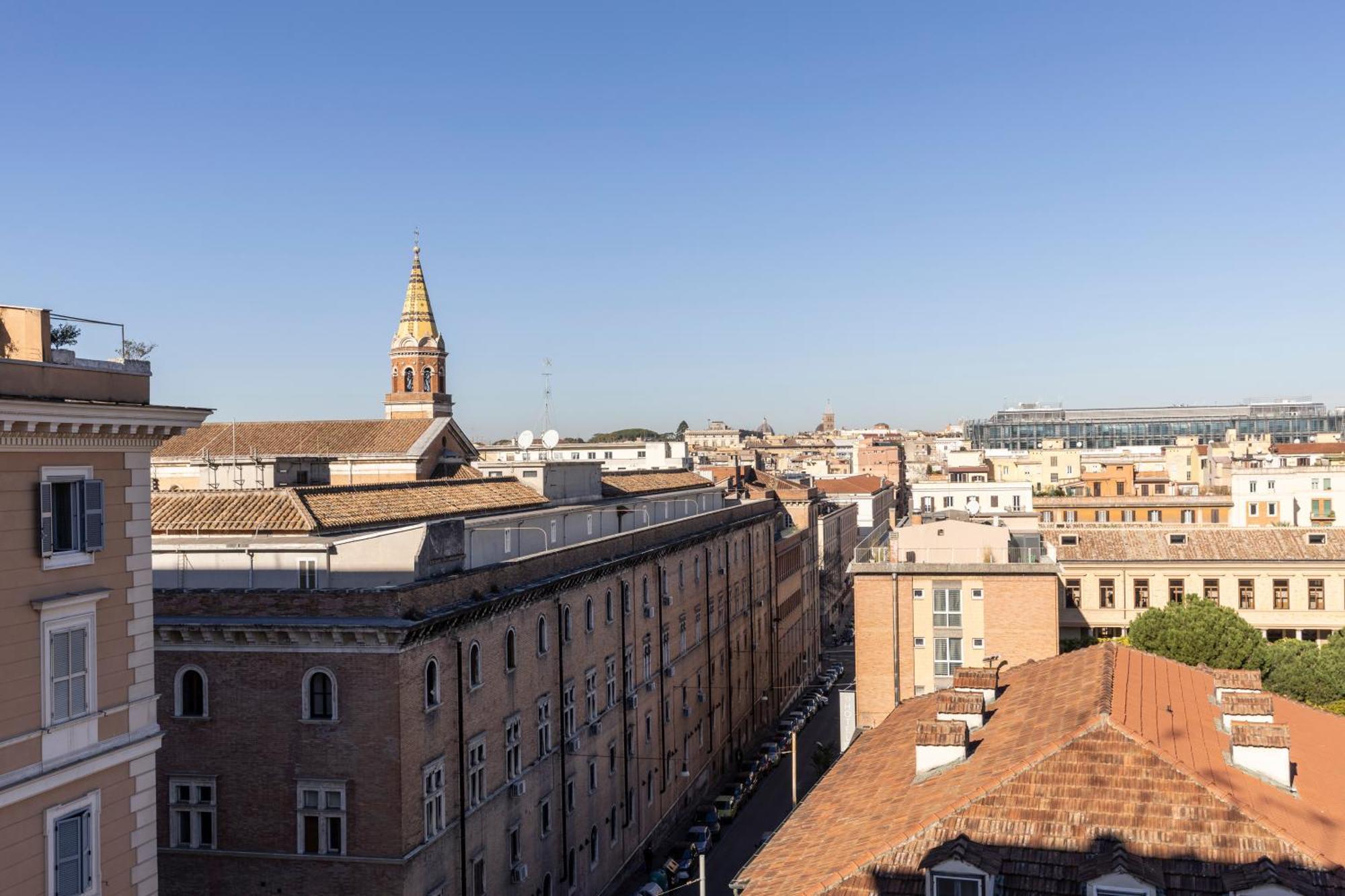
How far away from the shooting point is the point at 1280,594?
172ft

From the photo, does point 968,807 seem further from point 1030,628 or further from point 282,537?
point 1030,628

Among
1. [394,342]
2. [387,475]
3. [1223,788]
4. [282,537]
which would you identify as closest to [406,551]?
[282,537]

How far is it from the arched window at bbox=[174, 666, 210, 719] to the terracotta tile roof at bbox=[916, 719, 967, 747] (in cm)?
1599

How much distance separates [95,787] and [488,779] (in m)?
14.2

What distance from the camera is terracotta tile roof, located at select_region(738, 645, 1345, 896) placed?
16.9 m

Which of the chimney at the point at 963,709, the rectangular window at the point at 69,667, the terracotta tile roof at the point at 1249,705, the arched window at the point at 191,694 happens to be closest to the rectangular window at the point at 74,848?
the rectangular window at the point at 69,667

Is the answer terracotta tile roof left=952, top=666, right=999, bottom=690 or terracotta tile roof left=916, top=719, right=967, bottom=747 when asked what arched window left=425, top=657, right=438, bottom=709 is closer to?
terracotta tile roof left=916, top=719, right=967, bottom=747

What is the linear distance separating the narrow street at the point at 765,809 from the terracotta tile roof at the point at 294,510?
15482mm

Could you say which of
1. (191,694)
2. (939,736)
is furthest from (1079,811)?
(191,694)

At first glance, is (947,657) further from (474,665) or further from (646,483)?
(646,483)

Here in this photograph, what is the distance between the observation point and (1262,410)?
192 m

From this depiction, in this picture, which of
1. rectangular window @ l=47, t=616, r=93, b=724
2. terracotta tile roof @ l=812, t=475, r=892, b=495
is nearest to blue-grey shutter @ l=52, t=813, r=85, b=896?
rectangular window @ l=47, t=616, r=93, b=724

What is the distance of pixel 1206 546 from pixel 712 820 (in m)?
26.3

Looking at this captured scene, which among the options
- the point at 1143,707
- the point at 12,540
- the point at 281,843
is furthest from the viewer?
the point at 281,843
